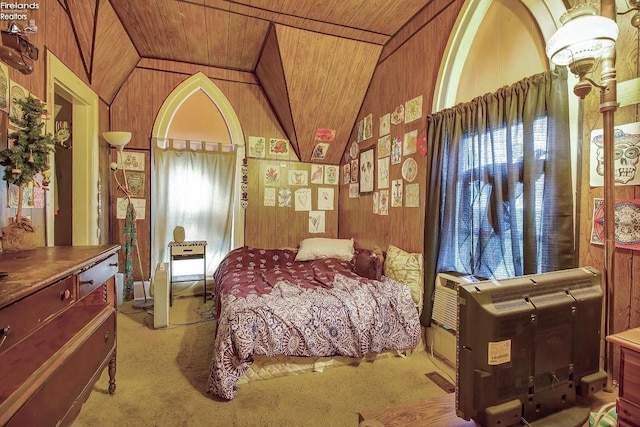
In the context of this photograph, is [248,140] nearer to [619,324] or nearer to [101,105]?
[101,105]

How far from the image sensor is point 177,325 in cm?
298

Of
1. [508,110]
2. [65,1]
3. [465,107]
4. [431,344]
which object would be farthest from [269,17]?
[431,344]

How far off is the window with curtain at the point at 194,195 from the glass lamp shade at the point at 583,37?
3.57 metres

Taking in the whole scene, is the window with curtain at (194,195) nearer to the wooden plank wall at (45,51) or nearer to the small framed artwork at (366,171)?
the wooden plank wall at (45,51)

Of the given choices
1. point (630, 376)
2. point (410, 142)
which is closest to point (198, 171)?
point (410, 142)

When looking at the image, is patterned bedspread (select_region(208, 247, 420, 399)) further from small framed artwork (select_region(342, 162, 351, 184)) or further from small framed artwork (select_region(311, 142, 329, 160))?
small framed artwork (select_region(311, 142, 329, 160))

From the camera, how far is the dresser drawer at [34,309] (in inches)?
34.5

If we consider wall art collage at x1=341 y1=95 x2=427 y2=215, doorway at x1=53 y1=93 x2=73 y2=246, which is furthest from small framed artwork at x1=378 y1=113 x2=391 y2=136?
doorway at x1=53 y1=93 x2=73 y2=246

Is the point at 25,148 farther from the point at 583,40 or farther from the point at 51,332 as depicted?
the point at 583,40

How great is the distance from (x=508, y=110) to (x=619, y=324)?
4.08ft

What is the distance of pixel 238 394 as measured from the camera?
194cm

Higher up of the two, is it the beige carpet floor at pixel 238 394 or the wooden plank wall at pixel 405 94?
the wooden plank wall at pixel 405 94

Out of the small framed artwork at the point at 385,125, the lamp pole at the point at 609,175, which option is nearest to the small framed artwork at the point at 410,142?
the small framed artwork at the point at 385,125

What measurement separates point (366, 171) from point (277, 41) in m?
1.67
